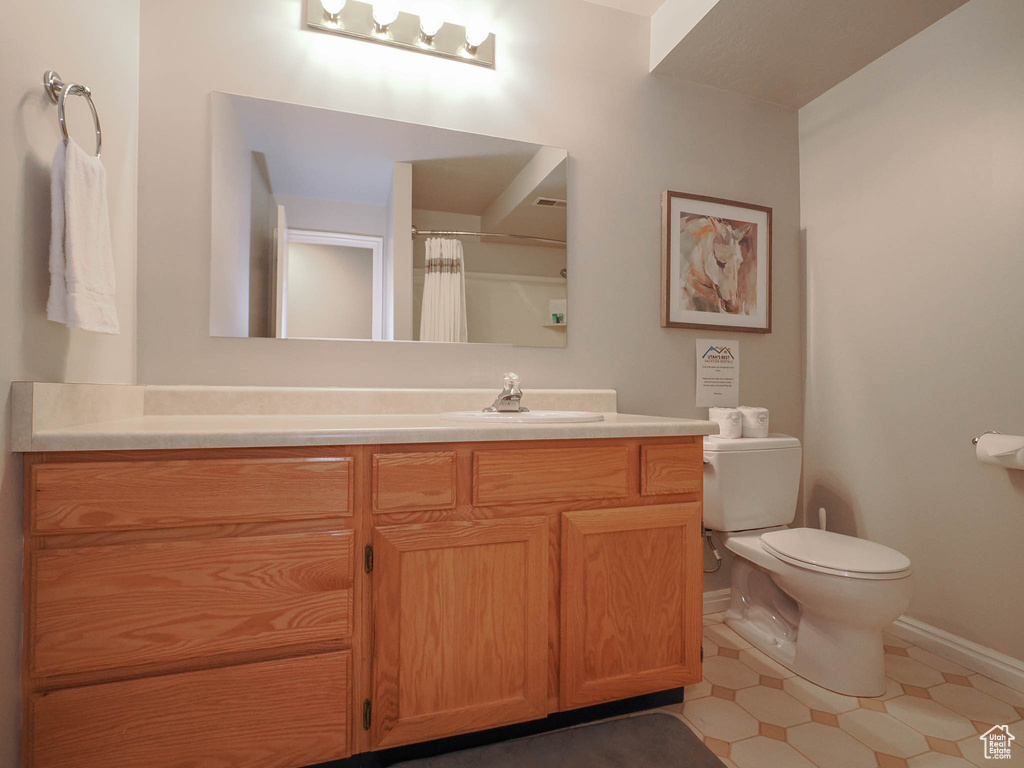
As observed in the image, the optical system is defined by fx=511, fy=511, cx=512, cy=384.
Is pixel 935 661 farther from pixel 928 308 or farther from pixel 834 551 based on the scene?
pixel 928 308

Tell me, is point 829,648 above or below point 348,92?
below

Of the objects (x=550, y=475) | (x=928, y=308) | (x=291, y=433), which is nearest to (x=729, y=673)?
(x=550, y=475)

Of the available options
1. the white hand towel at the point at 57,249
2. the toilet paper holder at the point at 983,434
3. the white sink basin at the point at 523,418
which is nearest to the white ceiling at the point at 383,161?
the white hand towel at the point at 57,249

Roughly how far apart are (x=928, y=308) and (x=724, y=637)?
1.43 m

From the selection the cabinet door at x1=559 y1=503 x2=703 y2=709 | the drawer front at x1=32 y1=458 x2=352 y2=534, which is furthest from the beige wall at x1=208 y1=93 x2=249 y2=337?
the cabinet door at x1=559 y1=503 x2=703 y2=709

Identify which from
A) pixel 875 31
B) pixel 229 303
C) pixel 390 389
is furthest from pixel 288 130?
pixel 875 31

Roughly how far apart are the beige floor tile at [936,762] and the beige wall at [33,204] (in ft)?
6.53

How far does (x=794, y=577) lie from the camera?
5.32ft

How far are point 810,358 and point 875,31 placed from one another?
125 centimetres

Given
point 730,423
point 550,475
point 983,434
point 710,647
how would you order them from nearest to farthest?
point 550,475, point 983,434, point 710,647, point 730,423

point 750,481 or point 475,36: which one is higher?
point 475,36

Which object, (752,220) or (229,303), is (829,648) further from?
(229,303)

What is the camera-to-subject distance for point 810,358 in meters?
2.32

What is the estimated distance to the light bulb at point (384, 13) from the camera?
169cm
